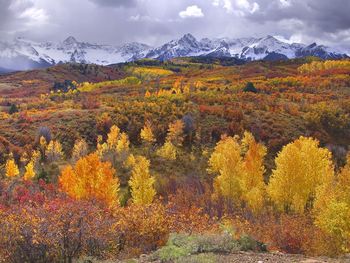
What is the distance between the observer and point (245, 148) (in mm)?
71750

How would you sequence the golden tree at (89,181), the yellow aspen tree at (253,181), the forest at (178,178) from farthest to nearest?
the yellow aspen tree at (253,181), the golden tree at (89,181), the forest at (178,178)

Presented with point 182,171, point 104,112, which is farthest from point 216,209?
point 104,112

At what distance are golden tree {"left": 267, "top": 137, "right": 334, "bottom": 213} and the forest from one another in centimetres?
11

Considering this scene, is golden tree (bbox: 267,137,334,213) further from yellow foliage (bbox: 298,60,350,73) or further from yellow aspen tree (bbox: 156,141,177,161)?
yellow foliage (bbox: 298,60,350,73)

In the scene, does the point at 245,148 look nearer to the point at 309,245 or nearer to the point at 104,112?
the point at 104,112

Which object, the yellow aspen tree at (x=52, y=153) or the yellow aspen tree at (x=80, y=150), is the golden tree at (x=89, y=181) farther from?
the yellow aspen tree at (x=52, y=153)

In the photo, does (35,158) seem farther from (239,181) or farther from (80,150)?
(239,181)

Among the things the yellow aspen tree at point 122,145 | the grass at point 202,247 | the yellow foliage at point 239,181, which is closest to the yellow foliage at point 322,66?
the yellow aspen tree at point 122,145

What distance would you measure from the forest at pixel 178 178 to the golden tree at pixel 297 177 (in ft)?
0.37

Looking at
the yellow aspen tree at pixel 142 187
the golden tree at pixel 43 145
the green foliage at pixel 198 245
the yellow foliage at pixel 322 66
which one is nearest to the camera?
the green foliage at pixel 198 245

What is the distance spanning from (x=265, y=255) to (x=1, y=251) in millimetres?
9001

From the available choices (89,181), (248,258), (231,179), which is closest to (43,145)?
(89,181)

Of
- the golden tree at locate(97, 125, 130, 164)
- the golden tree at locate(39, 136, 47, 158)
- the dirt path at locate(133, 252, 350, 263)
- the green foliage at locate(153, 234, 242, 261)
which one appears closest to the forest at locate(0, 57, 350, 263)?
the green foliage at locate(153, 234, 242, 261)

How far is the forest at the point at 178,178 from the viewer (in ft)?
48.6
